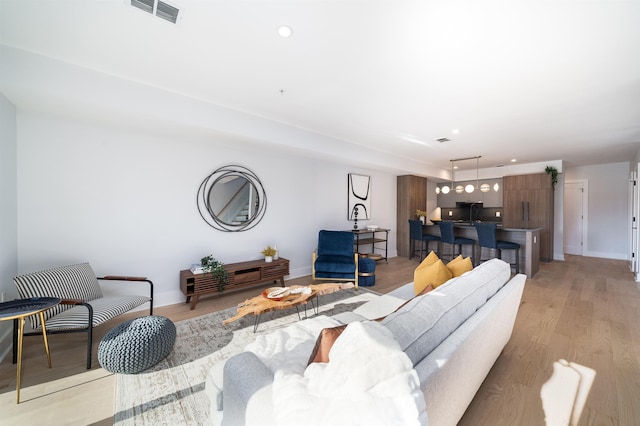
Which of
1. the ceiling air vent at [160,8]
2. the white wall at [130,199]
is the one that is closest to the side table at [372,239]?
the white wall at [130,199]

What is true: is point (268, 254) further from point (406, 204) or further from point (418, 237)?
point (406, 204)

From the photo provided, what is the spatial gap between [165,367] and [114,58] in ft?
8.64

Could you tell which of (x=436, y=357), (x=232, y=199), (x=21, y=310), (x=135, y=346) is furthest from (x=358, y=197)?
(x=21, y=310)

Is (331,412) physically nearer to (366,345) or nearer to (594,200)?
(366,345)

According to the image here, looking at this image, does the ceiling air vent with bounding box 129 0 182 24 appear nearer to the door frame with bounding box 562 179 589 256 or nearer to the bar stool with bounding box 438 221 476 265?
the bar stool with bounding box 438 221 476 265

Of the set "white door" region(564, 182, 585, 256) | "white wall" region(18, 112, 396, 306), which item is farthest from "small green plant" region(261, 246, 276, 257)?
"white door" region(564, 182, 585, 256)

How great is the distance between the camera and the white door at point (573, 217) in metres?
6.72

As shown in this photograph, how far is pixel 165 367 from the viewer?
2.04 m

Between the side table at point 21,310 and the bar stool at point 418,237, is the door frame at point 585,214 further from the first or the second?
the side table at point 21,310

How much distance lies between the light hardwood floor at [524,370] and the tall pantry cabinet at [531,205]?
8.50ft

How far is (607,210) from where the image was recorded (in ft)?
20.8

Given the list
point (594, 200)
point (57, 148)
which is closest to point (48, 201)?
point (57, 148)

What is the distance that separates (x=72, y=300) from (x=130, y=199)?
1387mm

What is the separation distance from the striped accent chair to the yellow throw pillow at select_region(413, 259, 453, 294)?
9.26 feet
